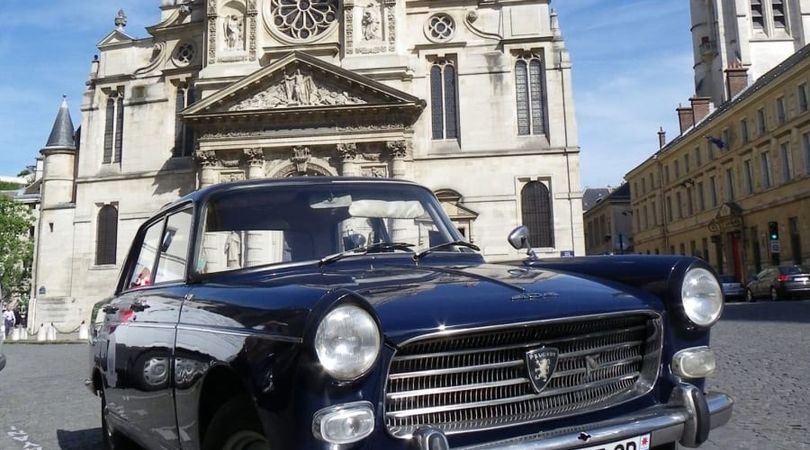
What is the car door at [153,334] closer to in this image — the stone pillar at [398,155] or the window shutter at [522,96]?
the stone pillar at [398,155]

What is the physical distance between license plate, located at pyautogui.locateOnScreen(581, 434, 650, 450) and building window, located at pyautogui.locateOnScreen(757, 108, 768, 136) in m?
34.8

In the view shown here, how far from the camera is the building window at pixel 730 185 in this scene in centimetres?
3647

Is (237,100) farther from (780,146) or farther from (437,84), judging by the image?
(780,146)

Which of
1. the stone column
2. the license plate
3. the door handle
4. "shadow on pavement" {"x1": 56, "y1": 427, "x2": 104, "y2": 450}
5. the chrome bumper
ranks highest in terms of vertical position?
the stone column

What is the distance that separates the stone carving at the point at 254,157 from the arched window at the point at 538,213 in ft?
31.5

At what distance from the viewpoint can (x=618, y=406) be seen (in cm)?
250

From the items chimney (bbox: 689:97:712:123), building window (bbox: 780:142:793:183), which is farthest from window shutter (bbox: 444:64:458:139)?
chimney (bbox: 689:97:712:123)

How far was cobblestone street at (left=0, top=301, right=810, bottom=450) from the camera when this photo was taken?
4574 millimetres

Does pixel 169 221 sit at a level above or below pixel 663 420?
above

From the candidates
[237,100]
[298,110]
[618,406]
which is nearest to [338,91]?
[298,110]

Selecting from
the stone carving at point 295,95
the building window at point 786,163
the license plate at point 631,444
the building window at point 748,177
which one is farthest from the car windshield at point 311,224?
the building window at point 748,177

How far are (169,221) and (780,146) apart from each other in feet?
110

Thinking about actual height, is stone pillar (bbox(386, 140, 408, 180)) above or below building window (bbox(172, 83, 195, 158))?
below

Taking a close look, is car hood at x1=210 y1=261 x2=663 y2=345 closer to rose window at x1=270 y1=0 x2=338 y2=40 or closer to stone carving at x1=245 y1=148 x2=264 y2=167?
stone carving at x1=245 y1=148 x2=264 y2=167
